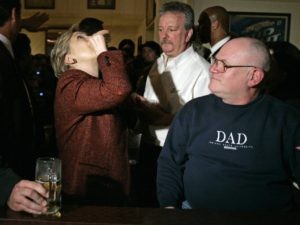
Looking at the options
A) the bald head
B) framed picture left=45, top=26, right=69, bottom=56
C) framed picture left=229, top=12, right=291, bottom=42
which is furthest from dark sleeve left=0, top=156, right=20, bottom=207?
framed picture left=45, top=26, right=69, bottom=56

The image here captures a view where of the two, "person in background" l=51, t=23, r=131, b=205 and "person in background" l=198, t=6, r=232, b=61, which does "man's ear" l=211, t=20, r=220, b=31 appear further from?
"person in background" l=51, t=23, r=131, b=205

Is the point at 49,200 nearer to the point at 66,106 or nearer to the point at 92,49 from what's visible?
the point at 66,106

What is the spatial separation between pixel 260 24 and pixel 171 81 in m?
2.61

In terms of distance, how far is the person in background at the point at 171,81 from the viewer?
2.03 m

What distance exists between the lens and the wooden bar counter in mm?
967

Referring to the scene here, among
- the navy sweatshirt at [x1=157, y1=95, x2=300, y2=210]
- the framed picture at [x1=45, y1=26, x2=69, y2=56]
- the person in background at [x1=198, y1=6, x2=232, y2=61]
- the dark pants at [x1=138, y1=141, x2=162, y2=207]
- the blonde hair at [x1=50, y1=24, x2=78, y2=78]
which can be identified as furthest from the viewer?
the framed picture at [x1=45, y1=26, x2=69, y2=56]

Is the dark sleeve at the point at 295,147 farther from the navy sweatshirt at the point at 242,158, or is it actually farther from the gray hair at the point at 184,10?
the gray hair at the point at 184,10

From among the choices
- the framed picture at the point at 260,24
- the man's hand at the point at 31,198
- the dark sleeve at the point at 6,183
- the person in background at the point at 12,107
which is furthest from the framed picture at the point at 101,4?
the man's hand at the point at 31,198

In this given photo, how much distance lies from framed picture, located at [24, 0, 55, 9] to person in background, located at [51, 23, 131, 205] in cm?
734

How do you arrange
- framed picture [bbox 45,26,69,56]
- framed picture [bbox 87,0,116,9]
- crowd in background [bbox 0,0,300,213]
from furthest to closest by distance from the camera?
framed picture [bbox 45,26,69,56]
framed picture [bbox 87,0,116,9]
crowd in background [bbox 0,0,300,213]

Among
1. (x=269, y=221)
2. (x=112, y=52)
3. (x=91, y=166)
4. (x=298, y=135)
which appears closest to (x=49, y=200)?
(x=269, y=221)

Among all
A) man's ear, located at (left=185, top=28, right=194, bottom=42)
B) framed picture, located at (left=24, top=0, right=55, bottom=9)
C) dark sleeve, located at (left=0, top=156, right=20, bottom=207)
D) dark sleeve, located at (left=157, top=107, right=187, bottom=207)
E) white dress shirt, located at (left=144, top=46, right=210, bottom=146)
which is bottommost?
dark sleeve, located at (left=157, top=107, right=187, bottom=207)

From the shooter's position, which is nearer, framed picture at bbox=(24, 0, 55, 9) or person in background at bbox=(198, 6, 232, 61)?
person in background at bbox=(198, 6, 232, 61)

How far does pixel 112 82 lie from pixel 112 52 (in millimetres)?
142
